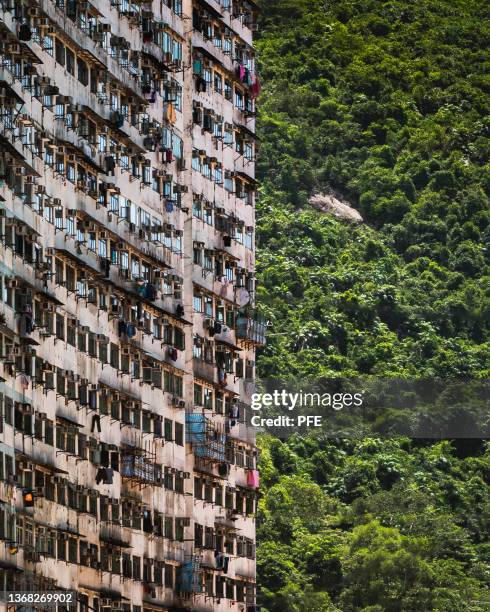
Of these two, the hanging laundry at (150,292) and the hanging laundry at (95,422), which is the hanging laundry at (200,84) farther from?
the hanging laundry at (95,422)

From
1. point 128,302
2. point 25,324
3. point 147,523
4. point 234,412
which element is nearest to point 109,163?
point 128,302

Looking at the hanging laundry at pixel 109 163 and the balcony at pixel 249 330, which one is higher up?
the hanging laundry at pixel 109 163

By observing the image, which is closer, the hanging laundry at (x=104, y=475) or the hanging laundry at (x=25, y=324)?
the hanging laundry at (x=25, y=324)

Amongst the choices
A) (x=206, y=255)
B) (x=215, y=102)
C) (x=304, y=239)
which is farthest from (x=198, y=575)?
(x=304, y=239)

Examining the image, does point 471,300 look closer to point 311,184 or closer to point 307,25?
point 311,184

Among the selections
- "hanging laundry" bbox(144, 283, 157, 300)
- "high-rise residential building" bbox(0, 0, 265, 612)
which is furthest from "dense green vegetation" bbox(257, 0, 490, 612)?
"hanging laundry" bbox(144, 283, 157, 300)

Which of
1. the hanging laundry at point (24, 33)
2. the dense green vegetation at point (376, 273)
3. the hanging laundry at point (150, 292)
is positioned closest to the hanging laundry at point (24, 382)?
the hanging laundry at point (24, 33)
